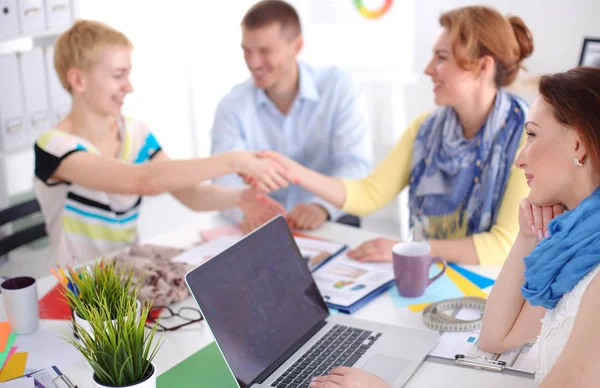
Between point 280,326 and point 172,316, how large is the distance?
0.30m

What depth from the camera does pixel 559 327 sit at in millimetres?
1140

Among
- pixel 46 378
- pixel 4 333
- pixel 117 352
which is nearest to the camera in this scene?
pixel 117 352

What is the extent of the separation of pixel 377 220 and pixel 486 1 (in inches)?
55.5

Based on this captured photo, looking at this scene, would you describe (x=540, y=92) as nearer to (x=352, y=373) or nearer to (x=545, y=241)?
(x=545, y=241)

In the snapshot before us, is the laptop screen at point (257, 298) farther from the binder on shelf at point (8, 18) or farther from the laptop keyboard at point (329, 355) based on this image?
the binder on shelf at point (8, 18)

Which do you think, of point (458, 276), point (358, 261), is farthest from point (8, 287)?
point (458, 276)

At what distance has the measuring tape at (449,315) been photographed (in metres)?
1.38

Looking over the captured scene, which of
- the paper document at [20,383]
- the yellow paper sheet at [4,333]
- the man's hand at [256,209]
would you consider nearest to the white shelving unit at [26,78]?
the man's hand at [256,209]

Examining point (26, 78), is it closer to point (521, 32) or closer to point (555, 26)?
point (521, 32)

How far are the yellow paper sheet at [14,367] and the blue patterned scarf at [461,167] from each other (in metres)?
1.25

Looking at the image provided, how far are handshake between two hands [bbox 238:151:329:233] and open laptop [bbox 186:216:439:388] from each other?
549 millimetres

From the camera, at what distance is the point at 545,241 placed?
1183mm

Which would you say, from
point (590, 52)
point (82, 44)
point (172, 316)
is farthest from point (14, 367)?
point (590, 52)

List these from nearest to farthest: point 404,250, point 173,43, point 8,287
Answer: point 8,287 < point 404,250 < point 173,43
